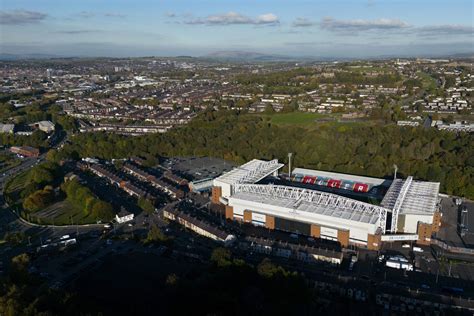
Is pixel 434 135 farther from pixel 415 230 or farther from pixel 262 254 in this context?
pixel 262 254

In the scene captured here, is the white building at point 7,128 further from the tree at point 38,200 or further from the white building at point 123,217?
the white building at point 123,217

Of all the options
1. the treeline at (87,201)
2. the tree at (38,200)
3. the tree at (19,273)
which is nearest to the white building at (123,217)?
the treeline at (87,201)

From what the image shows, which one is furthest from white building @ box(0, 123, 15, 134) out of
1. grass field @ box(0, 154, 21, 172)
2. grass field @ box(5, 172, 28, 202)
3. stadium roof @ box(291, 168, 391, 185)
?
stadium roof @ box(291, 168, 391, 185)

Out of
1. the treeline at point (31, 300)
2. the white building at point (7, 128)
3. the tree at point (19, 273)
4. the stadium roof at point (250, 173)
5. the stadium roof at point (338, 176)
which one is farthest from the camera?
the white building at point (7, 128)

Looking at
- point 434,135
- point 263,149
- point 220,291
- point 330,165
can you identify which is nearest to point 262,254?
point 220,291

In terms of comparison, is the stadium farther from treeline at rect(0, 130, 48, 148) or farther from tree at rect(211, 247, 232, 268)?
treeline at rect(0, 130, 48, 148)

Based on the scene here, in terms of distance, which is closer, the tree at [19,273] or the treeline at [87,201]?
the tree at [19,273]
